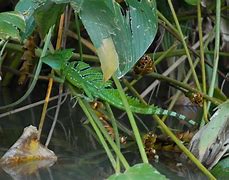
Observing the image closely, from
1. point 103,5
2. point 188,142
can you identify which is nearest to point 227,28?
point 188,142

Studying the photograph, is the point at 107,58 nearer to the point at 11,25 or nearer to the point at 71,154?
the point at 11,25

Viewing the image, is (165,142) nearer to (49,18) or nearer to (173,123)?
(173,123)

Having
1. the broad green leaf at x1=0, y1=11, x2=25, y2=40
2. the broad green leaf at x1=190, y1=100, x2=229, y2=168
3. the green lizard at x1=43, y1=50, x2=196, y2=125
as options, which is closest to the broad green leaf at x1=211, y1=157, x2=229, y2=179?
the broad green leaf at x1=190, y1=100, x2=229, y2=168

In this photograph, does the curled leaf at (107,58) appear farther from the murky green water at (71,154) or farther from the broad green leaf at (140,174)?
the murky green water at (71,154)


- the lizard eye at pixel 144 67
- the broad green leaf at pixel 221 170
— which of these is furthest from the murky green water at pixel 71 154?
the lizard eye at pixel 144 67

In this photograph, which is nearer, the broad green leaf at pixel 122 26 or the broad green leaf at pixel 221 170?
the broad green leaf at pixel 122 26

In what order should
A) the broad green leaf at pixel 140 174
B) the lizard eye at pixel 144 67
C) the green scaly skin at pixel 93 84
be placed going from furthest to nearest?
the lizard eye at pixel 144 67 < the green scaly skin at pixel 93 84 < the broad green leaf at pixel 140 174

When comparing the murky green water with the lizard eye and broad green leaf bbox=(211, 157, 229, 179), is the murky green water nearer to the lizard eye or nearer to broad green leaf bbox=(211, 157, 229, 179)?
broad green leaf bbox=(211, 157, 229, 179)
